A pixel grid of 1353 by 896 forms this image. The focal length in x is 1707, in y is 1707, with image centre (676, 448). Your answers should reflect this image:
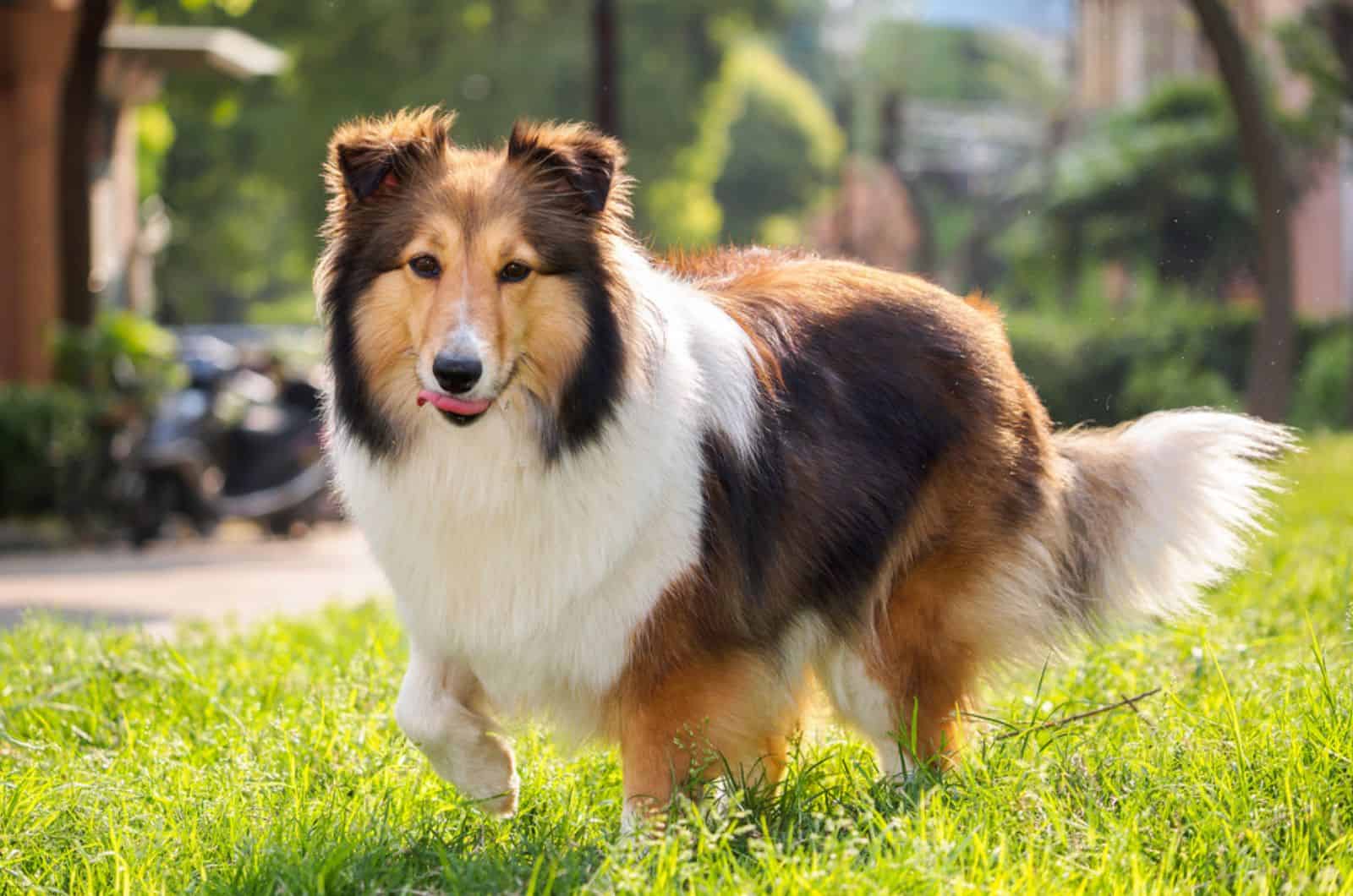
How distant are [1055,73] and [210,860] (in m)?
83.5

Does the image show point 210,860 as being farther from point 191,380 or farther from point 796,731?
point 191,380

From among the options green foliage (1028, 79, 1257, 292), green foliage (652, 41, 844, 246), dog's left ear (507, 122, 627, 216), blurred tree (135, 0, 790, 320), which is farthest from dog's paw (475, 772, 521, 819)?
green foliage (652, 41, 844, 246)

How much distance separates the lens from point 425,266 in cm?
394

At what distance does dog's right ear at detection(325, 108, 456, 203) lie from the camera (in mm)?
4062

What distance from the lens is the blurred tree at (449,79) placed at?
32938 mm

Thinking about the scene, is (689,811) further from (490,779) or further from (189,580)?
(189,580)

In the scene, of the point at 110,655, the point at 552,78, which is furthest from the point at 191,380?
the point at 552,78

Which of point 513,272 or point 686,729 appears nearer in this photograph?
point 513,272

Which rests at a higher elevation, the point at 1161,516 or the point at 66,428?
the point at 1161,516

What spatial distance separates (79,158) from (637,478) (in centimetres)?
1062

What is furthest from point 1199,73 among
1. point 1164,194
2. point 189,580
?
point 189,580

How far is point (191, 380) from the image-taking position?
14.7m

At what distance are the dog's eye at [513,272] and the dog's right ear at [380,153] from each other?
38 cm

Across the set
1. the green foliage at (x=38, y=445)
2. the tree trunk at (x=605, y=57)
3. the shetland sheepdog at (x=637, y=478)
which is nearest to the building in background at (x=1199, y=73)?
the tree trunk at (x=605, y=57)
